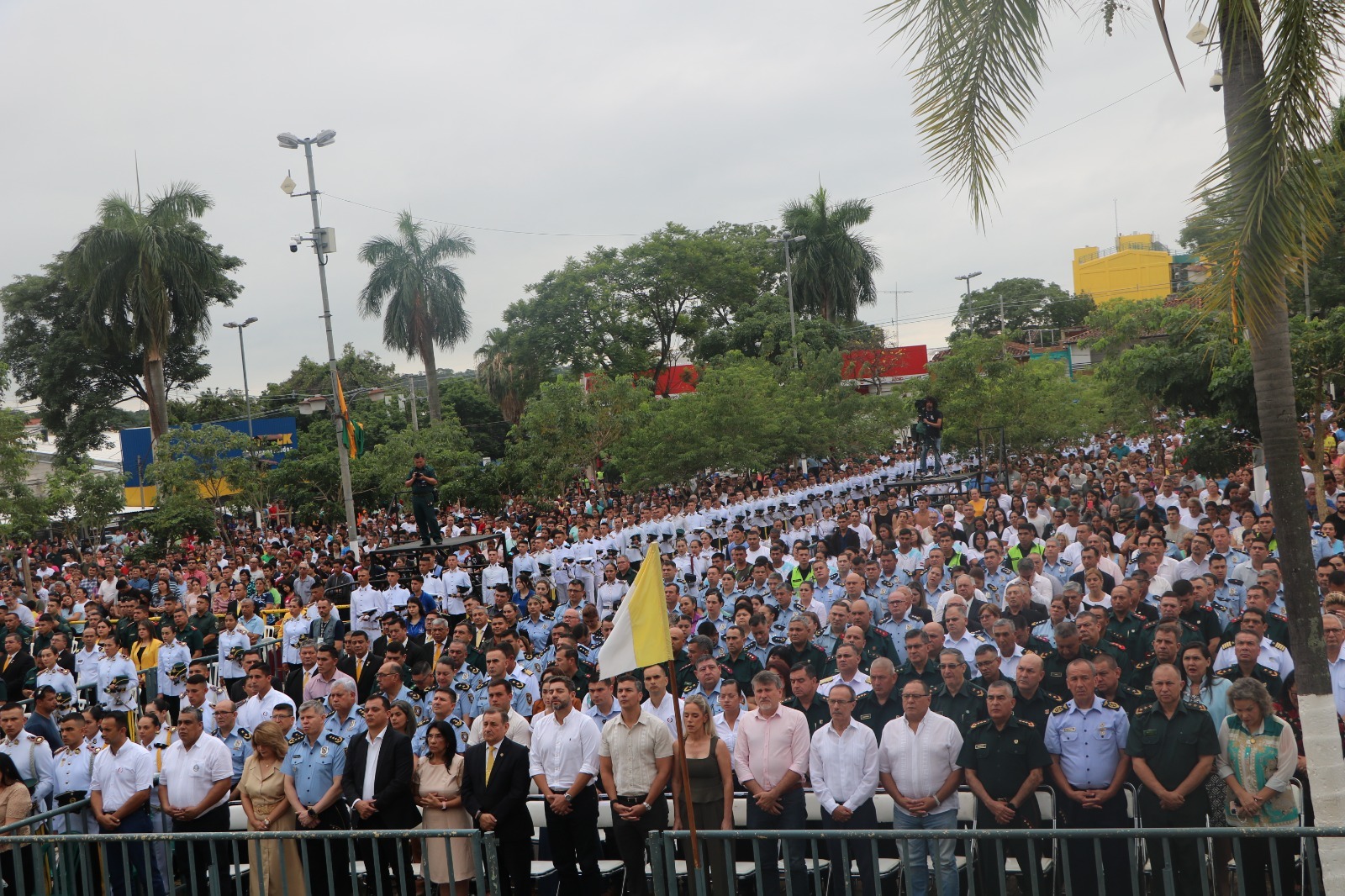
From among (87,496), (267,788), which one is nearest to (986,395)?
(267,788)

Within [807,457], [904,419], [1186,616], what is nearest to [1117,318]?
[904,419]

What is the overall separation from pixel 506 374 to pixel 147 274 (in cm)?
1735

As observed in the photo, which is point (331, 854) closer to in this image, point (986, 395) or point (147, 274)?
point (986, 395)

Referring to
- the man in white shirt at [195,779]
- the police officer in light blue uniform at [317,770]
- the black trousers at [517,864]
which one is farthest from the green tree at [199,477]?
the black trousers at [517,864]

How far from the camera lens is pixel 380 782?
754 cm

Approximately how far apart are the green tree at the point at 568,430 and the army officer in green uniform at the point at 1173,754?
25442 mm

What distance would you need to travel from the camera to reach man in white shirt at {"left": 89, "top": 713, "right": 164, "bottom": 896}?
829 centimetres

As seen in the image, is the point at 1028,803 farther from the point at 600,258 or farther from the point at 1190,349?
the point at 600,258

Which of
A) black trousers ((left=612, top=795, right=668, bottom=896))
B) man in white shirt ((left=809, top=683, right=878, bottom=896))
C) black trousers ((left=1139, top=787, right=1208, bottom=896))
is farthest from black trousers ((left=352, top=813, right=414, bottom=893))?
black trousers ((left=1139, top=787, right=1208, bottom=896))

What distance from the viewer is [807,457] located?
3412 centimetres

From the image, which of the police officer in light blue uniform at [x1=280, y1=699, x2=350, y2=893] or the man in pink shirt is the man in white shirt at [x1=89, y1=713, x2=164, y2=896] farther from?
the man in pink shirt

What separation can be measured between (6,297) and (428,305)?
19268 mm

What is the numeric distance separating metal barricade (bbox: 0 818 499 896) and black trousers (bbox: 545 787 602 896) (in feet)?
1.30

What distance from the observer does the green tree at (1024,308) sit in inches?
2916
